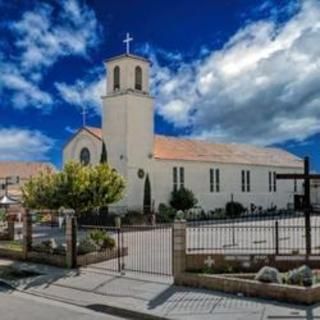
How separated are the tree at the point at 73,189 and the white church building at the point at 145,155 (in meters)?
18.2

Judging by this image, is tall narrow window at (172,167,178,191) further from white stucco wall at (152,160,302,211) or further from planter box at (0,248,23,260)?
planter box at (0,248,23,260)

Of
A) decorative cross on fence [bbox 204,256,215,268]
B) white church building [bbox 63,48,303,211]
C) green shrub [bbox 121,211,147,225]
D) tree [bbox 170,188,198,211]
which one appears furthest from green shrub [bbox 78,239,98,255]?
tree [bbox 170,188,198,211]

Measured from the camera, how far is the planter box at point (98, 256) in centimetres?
1941

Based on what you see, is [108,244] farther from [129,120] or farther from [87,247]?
[129,120]

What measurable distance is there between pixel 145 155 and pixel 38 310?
31729mm

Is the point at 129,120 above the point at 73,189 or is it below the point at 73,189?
above

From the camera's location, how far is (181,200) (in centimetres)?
4588

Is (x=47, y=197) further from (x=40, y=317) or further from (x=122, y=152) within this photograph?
(x=122, y=152)

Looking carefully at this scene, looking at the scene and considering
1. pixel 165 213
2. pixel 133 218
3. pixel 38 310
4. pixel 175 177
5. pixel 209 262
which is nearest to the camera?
pixel 38 310

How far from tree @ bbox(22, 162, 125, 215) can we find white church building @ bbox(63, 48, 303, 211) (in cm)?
1824

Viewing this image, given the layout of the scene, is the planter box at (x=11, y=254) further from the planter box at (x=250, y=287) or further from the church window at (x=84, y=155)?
the church window at (x=84, y=155)

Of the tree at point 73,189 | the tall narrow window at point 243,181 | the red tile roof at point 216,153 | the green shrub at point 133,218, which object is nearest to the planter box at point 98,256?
the tree at point 73,189

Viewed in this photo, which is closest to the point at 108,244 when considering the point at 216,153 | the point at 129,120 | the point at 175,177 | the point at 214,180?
the point at 129,120

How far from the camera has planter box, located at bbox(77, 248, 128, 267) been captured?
764 inches
